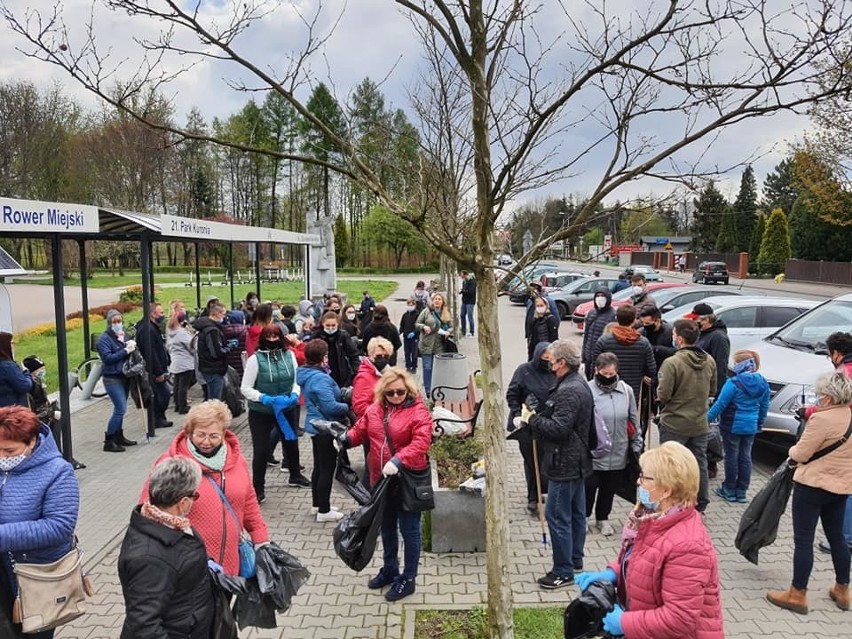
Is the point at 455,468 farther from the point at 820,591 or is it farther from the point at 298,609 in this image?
the point at 820,591

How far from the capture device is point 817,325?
9.02 m

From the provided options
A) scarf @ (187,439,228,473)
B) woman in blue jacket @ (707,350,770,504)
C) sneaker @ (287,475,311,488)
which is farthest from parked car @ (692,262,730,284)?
scarf @ (187,439,228,473)

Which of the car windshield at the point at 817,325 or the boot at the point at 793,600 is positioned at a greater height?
the car windshield at the point at 817,325

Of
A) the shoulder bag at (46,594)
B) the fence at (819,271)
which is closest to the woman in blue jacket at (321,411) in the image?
the shoulder bag at (46,594)

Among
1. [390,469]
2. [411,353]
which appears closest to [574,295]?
[411,353]

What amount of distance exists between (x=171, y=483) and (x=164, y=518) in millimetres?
150

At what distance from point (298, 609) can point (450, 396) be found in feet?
18.3

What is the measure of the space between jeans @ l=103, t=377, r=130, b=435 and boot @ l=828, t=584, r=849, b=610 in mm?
7826

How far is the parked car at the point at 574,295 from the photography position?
23.8 metres

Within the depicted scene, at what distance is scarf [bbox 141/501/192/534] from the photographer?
2.74 m

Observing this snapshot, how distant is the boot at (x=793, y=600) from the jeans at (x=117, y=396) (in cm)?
746

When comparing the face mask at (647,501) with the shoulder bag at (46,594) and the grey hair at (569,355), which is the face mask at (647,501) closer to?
the grey hair at (569,355)

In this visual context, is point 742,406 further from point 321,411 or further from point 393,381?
point 321,411

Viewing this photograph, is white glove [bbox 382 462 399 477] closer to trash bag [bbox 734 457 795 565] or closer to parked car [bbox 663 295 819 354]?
trash bag [bbox 734 457 795 565]
